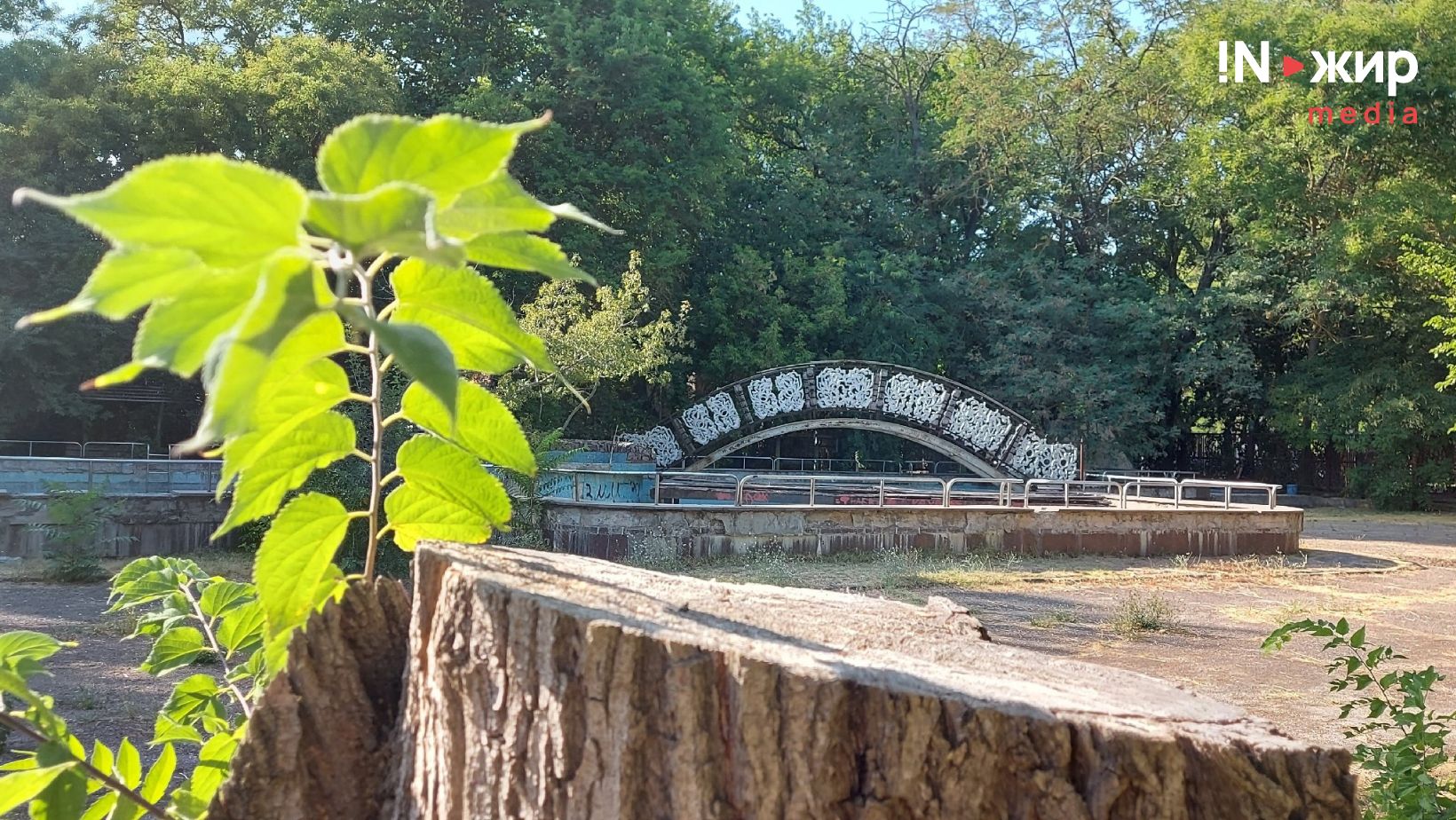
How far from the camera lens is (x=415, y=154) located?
2.51 ft

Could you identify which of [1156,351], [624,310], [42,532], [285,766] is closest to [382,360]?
[285,766]

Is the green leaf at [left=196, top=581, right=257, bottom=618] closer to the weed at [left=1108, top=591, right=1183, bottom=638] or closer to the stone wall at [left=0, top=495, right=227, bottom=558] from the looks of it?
the weed at [left=1108, top=591, right=1183, bottom=638]

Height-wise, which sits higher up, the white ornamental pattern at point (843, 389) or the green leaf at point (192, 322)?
the white ornamental pattern at point (843, 389)

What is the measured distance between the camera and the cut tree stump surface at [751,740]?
109 cm

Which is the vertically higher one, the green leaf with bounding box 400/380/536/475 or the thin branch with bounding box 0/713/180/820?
the green leaf with bounding box 400/380/536/475

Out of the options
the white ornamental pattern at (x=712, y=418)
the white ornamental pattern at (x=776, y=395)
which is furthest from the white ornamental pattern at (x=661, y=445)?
the white ornamental pattern at (x=776, y=395)

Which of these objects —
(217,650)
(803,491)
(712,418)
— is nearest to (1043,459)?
(712,418)

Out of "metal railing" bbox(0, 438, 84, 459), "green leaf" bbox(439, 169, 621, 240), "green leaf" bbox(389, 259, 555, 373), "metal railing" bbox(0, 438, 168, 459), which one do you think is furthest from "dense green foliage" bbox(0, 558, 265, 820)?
"metal railing" bbox(0, 438, 84, 459)

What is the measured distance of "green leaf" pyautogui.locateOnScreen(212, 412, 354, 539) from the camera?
0.95 meters

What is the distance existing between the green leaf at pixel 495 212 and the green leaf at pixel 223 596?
0.71m

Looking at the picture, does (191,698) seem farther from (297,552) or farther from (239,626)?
(297,552)

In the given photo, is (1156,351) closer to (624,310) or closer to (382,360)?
(624,310)

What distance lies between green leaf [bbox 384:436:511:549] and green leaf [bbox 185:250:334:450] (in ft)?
1.25
